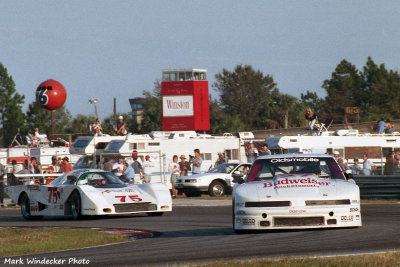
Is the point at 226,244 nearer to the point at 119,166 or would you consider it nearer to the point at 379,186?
the point at 379,186

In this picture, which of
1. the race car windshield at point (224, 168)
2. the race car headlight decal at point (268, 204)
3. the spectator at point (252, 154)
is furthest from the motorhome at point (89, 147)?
the race car headlight decal at point (268, 204)

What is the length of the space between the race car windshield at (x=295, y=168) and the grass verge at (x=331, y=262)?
13.0ft

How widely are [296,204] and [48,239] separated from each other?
14.4 ft

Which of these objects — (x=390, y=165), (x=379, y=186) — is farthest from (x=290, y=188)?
(x=390, y=165)

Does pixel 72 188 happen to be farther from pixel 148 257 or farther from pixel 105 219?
pixel 148 257

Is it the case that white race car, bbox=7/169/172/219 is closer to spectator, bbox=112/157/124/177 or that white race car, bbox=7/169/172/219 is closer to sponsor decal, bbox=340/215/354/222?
sponsor decal, bbox=340/215/354/222

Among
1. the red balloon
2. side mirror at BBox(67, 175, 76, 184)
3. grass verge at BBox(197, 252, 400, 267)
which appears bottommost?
grass verge at BBox(197, 252, 400, 267)

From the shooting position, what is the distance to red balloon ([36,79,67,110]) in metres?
57.7

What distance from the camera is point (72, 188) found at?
1798 centimetres

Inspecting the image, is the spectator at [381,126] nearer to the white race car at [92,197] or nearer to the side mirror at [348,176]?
the white race car at [92,197]

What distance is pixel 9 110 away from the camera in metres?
85.0

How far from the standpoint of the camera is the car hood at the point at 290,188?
38.1 feet

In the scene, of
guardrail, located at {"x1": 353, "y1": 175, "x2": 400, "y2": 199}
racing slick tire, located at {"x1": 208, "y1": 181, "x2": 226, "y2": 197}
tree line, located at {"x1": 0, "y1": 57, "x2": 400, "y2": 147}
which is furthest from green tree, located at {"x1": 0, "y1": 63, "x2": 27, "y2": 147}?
guardrail, located at {"x1": 353, "y1": 175, "x2": 400, "y2": 199}

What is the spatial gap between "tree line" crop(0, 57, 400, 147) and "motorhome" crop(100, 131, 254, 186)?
127ft
